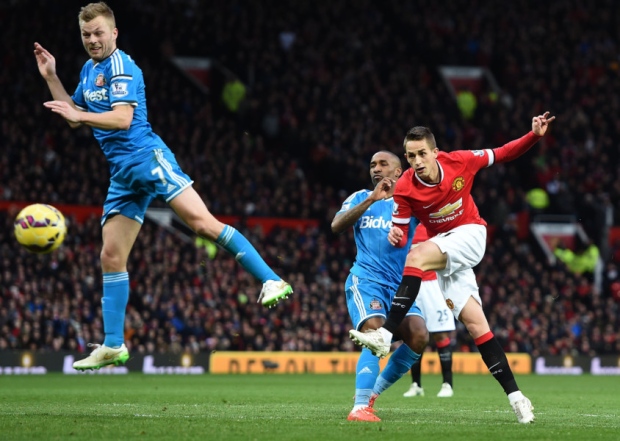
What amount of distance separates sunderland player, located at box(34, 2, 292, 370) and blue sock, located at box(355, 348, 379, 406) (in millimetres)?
1239

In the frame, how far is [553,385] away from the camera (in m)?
18.6

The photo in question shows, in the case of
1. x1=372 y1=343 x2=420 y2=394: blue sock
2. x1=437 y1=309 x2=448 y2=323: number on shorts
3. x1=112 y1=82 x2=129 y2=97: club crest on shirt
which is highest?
x1=112 y1=82 x2=129 y2=97: club crest on shirt

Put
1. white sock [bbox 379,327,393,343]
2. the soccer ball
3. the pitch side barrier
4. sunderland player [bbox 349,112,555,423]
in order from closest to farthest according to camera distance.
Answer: white sock [bbox 379,327,393,343] → sunderland player [bbox 349,112,555,423] → the soccer ball → the pitch side barrier

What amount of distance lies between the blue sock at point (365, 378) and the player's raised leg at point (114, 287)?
6.69 feet

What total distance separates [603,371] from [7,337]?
14.7m

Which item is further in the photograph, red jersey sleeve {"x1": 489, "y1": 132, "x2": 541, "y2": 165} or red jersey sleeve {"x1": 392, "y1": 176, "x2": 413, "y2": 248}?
red jersey sleeve {"x1": 489, "y1": 132, "x2": 541, "y2": 165}

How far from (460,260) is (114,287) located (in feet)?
9.94

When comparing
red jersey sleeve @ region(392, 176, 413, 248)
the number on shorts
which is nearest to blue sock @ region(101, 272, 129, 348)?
red jersey sleeve @ region(392, 176, 413, 248)

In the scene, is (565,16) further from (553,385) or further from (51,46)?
(553,385)

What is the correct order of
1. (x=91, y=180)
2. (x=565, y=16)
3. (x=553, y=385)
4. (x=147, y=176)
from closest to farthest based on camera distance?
(x=147, y=176)
(x=553, y=385)
(x=91, y=180)
(x=565, y=16)

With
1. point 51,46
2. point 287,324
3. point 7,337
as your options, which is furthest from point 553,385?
point 51,46

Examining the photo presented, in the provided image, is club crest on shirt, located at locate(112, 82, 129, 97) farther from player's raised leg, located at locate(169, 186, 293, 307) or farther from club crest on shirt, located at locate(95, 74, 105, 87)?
player's raised leg, located at locate(169, 186, 293, 307)

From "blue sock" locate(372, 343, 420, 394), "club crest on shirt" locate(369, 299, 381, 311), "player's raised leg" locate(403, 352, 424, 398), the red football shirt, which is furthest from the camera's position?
"player's raised leg" locate(403, 352, 424, 398)

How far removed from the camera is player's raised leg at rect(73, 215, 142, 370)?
9016 millimetres
